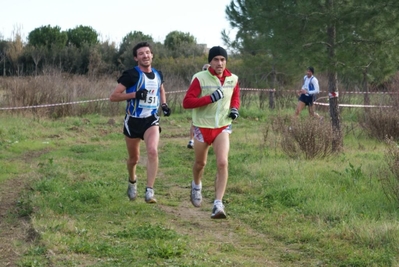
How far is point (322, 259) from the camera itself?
646 centimetres

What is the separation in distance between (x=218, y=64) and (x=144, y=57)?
1232 millimetres

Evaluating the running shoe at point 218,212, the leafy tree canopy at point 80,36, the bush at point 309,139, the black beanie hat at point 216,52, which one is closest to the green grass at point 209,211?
the running shoe at point 218,212

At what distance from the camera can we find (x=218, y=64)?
8.38m

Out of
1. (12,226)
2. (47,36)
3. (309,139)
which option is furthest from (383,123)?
(47,36)

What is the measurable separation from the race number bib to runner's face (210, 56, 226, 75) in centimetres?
110

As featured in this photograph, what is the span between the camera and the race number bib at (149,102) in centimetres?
905

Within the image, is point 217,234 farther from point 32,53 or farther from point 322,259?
point 32,53

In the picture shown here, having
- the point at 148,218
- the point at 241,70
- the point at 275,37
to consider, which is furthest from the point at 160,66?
the point at 148,218

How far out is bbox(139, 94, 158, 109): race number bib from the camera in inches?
356

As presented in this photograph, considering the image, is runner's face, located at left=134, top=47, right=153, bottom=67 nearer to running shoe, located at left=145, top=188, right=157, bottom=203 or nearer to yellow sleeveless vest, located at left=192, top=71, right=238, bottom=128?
yellow sleeveless vest, located at left=192, top=71, right=238, bottom=128

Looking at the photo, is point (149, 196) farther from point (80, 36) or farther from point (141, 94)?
point (80, 36)

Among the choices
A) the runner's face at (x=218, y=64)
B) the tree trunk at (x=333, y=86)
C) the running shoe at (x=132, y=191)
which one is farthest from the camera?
the tree trunk at (x=333, y=86)

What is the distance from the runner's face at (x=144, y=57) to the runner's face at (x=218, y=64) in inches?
43.5

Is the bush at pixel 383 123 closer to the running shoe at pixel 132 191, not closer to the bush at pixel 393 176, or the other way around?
the bush at pixel 393 176
